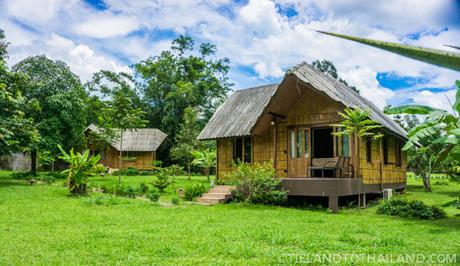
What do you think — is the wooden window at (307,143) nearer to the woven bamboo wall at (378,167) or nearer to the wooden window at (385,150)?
the woven bamboo wall at (378,167)

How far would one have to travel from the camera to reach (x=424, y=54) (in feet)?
3.08

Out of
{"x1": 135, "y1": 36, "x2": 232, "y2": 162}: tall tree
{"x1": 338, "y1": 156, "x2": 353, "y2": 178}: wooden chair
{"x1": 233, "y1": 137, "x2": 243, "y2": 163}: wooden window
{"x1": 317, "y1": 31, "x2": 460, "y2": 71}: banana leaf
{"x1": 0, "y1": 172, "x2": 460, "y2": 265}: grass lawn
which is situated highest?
{"x1": 135, "y1": 36, "x2": 232, "y2": 162}: tall tree

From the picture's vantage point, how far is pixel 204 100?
40719 millimetres

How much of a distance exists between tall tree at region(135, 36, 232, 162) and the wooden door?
944 inches

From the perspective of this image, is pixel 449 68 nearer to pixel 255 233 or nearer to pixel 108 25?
pixel 255 233

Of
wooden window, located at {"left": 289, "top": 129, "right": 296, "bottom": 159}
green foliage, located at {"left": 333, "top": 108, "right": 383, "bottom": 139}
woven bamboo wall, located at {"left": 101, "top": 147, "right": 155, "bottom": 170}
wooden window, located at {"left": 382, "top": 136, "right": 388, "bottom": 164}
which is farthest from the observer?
woven bamboo wall, located at {"left": 101, "top": 147, "right": 155, "bottom": 170}

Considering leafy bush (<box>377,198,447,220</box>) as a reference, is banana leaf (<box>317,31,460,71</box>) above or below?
above

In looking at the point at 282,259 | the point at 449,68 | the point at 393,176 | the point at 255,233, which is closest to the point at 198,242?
the point at 255,233

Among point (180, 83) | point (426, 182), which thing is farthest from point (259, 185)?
point (180, 83)

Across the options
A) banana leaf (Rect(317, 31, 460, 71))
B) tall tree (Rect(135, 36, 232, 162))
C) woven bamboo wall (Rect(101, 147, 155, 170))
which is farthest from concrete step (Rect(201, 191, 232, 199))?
tall tree (Rect(135, 36, 232, 162))

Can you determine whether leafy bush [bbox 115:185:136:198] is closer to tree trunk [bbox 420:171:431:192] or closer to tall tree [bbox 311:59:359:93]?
tree trunk [bbox 420:171:431:192]

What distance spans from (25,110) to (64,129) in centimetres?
328

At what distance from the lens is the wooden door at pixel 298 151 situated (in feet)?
46.2

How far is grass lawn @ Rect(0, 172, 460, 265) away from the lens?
5672 millimetres
